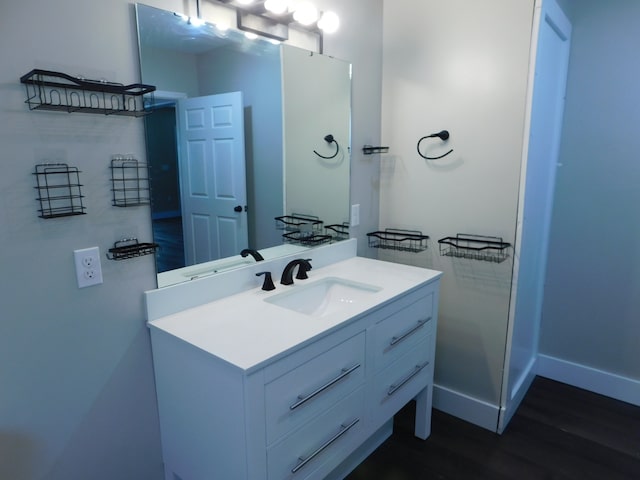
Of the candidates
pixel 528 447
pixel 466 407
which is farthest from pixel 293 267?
pixel 528 447

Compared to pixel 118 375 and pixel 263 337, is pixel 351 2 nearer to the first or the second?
pixel 263 337

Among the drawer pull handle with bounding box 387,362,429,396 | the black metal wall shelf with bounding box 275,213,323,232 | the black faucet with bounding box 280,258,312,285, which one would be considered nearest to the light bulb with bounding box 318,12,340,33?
the black metal wall shelf with bounding box 275,213,323,232

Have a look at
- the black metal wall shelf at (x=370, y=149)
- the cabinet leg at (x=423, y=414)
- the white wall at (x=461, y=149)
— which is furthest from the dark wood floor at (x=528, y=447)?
the black metal wall shelf at (x=370, y=149)

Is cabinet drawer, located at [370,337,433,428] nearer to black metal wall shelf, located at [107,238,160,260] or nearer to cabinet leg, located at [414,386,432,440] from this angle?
cabinet leg, located at [414,386,432,440]

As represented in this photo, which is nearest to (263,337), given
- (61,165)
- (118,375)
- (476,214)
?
(118,375)

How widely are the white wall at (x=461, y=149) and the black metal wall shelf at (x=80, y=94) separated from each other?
1.47 metres

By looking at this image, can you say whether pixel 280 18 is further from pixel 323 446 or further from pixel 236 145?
pixel 323 446

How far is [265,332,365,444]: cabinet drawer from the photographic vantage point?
4.08 ft

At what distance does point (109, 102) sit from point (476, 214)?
1728 millimetres

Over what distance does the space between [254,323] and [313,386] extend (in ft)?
0.94

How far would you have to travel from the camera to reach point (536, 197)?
222 cm

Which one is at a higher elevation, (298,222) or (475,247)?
(298,222)

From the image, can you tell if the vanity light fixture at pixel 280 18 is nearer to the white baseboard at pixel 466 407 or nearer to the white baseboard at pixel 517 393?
the white baseboard at pixel 466 407

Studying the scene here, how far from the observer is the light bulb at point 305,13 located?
5.97 feet
